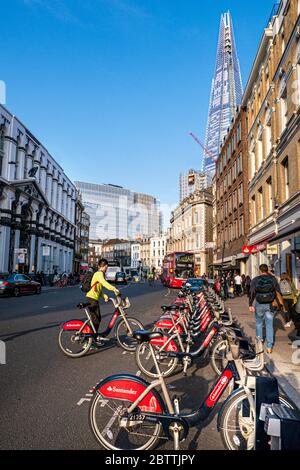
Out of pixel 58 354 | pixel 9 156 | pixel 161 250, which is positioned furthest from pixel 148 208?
pixel 58 354

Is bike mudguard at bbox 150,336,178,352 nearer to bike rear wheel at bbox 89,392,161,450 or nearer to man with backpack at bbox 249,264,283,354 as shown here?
man with backpack at bbox 249,264,283,354

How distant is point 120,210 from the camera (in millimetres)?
122062

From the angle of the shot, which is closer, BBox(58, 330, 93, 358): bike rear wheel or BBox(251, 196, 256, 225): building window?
BBox(58, 330, 93, 358): bike rear wheel

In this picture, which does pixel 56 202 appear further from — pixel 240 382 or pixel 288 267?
pixel 240 382

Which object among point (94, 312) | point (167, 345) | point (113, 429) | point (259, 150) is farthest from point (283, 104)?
point (113, 429)

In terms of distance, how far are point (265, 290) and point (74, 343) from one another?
4.44 m

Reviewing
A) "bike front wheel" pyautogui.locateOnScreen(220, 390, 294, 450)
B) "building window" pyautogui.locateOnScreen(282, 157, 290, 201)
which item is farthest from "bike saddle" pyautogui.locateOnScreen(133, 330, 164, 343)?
"building window" pyautogui.locateOnScreen(282, 157, 290, 201)

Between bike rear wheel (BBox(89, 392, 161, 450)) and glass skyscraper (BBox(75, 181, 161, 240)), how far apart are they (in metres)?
104

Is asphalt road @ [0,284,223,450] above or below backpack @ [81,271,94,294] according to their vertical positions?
below

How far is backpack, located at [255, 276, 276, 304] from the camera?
736cm

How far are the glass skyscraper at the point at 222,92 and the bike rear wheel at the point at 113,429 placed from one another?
119679 mm

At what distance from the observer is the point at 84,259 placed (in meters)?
97.8

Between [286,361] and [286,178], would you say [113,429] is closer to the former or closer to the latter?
[286,361]

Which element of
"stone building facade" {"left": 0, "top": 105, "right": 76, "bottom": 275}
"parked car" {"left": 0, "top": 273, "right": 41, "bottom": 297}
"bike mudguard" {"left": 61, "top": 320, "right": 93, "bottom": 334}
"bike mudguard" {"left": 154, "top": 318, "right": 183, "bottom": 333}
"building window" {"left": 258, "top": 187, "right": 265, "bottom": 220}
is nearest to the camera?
"bike mudguard" {"left": 154, "top": 318, "right": 183, "bottom": 333}
